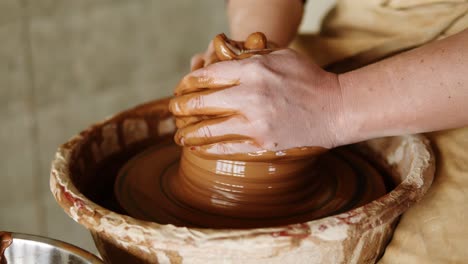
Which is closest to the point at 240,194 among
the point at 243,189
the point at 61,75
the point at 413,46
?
the point at 243,189

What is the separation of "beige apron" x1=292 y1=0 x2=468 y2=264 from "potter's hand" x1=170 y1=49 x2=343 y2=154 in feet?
0.70

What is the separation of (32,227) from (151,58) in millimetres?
855

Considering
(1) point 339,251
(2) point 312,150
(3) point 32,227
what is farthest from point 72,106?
(1) point 339,251

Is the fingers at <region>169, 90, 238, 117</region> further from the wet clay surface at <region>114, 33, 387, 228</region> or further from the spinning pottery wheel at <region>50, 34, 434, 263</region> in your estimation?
the spinning pottery wheel at <region>50, 34, 434, 263</region>

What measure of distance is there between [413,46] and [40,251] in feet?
2.72

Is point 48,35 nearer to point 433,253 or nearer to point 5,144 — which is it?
point 5,144

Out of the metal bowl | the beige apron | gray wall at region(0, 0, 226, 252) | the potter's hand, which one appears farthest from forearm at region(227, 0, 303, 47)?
gray wall at region(0, 0, 226, 252)

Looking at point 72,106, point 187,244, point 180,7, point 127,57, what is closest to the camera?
point 187,244

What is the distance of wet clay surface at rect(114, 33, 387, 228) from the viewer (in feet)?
3.22

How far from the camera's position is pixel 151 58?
2.46 metres

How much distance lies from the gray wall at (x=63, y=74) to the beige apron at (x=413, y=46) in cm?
102

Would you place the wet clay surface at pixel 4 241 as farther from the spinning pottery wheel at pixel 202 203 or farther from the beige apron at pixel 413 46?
the beige apron at pixel 413 46

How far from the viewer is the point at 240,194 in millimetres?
1020

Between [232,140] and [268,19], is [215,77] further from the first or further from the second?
[268,19]
